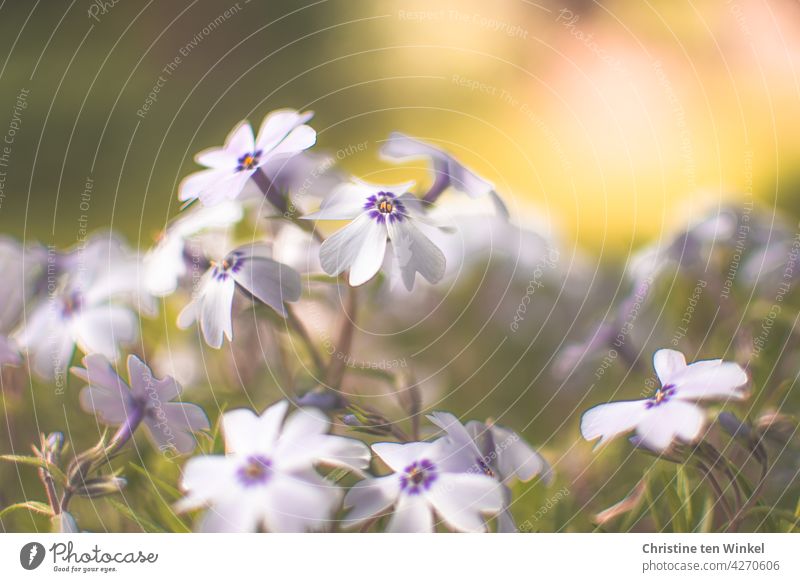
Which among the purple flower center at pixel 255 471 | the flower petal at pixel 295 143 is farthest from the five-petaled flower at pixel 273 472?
the flower petal at pixel 295 143

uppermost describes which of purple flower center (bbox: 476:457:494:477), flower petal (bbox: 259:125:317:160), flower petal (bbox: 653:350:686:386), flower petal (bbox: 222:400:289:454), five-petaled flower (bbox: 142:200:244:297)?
flower petal (bbox: 259:125:317:160)

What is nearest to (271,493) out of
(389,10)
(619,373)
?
(619,373)

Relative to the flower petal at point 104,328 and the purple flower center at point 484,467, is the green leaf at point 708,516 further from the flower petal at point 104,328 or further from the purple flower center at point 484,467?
the flower petal at point 104,328

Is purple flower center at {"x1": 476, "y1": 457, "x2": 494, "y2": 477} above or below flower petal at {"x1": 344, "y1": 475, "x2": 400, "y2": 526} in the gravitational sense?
above

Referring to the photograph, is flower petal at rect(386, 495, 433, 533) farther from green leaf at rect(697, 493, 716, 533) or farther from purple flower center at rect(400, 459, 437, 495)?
green leaf at rect(697, 493, 716, 533)

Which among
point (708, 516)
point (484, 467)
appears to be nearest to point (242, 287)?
point (484, 467)

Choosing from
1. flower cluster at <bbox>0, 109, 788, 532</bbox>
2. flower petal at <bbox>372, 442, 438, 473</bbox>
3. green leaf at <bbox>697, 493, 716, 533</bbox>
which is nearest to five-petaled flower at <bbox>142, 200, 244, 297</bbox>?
flower cluster at <bbox>0, 109, 788, 532</bbox>
